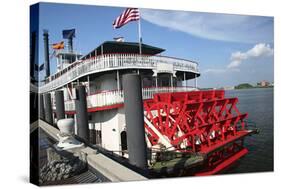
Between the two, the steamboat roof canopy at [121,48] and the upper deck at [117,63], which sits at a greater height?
the steamboat roof canopy at [121,48]

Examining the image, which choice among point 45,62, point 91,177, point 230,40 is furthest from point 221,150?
point 45,62

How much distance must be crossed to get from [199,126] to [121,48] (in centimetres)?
280

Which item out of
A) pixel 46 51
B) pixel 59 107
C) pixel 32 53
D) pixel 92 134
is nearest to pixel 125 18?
pixel 46 51

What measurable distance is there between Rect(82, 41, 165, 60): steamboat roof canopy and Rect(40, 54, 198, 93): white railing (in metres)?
0.10

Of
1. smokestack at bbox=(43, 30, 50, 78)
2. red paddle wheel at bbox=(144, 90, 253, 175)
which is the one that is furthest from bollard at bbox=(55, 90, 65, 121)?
red paddle wheel at bbox=(144, 90, 253, 175)

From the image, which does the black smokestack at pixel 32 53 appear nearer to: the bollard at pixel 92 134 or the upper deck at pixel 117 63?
the upper deck at pixel 117 63

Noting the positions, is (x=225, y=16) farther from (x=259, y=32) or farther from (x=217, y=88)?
(x=217, y=88)

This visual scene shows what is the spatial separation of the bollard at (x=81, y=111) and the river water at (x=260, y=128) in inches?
117

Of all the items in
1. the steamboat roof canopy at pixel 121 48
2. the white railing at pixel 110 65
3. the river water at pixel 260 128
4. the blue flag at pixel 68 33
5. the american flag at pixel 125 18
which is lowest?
the river water at pixel 260 128

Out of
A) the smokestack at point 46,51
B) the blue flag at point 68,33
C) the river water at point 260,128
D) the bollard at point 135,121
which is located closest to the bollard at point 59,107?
the smokestack at point 46,51

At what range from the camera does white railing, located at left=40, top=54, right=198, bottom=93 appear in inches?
245

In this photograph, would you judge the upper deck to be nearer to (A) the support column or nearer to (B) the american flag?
(A) the support column

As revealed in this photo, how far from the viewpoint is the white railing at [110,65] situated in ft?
20.4

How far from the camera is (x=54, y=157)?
18.3ft
